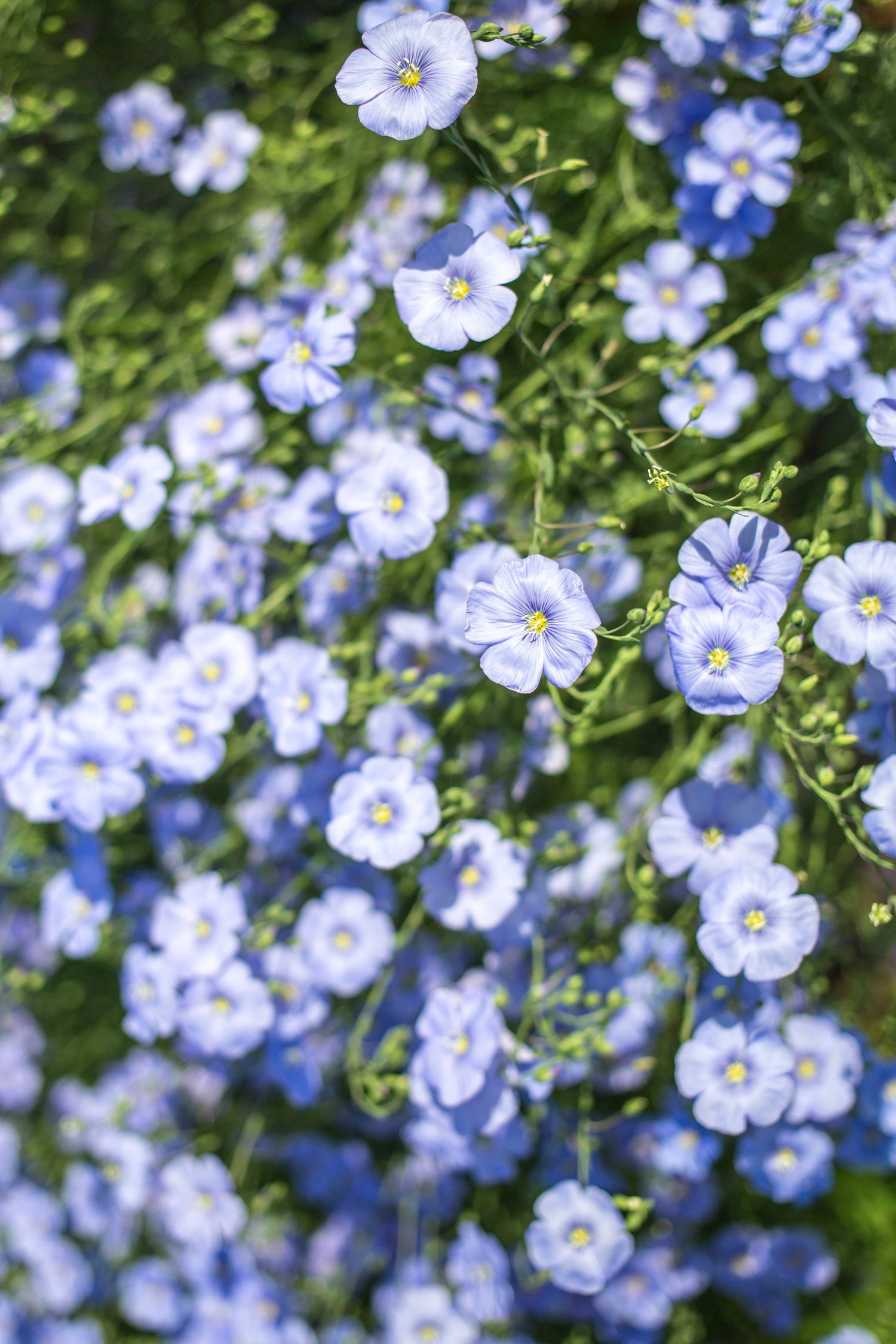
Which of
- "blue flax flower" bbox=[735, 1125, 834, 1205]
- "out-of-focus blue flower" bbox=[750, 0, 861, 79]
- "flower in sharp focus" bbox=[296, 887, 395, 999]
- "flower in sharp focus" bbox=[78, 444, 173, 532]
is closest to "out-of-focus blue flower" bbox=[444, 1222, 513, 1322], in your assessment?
"blue flax flower" bbox=[735, 1125, 834, 1205]

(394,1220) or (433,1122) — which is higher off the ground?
(433,1122)

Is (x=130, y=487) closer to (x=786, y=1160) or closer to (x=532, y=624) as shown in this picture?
(x=532, y=624)

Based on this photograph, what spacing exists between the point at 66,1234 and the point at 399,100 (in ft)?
10.8

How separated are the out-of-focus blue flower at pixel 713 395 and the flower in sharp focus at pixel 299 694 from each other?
2.82 feet

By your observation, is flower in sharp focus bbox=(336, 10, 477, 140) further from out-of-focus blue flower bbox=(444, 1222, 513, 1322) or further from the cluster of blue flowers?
out-of-focus blue flower bbox=(444, 1222, 513, 1322)

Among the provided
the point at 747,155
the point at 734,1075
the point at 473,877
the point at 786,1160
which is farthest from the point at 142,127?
the point at 786,1160

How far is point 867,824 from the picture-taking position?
4.96 feet

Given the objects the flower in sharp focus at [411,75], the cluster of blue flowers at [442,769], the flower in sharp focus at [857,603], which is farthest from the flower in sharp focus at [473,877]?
the flower in sharp focus at [411,75]

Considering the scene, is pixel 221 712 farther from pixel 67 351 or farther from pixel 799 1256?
pixel 799 1256

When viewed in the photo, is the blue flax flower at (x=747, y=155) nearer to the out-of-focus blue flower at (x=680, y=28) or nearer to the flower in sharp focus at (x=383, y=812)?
the out-of-focus blue flower at (x=680, y=28)

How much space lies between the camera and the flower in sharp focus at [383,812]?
1706 millimetres

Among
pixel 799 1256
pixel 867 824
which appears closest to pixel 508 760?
pixel 867 824

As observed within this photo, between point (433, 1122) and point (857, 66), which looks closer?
point (857, 66)

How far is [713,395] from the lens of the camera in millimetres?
1900
